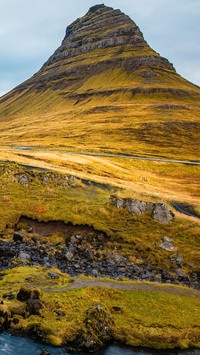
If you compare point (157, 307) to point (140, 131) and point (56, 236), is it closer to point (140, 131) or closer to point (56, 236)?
point (56, 236)

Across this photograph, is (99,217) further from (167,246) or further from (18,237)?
(18,237)

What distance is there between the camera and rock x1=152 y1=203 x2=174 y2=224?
49.1 metres

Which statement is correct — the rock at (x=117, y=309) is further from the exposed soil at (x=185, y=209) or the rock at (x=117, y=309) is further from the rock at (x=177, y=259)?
the exposed soil at (x=185, y=209)

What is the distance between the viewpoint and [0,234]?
148 ft

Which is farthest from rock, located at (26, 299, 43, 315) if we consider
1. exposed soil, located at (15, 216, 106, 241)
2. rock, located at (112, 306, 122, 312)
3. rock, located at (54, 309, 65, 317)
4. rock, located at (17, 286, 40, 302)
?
exposed soil, located at (15, 216, 106, 241)

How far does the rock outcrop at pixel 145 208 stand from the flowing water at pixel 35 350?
25.4m

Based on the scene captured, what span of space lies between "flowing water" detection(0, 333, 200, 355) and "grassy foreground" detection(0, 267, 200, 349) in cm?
55

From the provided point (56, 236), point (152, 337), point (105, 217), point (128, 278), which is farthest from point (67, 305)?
point (105, 217)

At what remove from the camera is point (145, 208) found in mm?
51219

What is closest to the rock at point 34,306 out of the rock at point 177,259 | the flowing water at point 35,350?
the flowing water at point 35,350

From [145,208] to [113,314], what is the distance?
24.9 metres

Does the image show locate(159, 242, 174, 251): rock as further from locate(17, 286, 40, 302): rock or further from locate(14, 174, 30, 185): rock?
locate(14, 174, 30, 185): rock

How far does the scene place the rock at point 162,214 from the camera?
49062 millimetres

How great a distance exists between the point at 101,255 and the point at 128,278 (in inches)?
246
